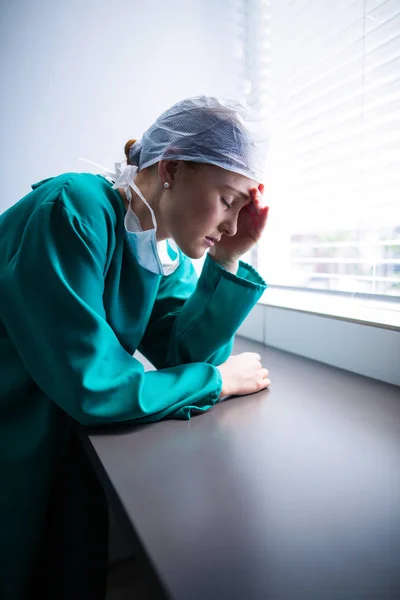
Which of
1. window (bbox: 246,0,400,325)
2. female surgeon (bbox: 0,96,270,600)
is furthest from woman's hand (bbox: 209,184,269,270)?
window (bbox: 246,0,400,325)

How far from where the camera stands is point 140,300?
0.86 metres

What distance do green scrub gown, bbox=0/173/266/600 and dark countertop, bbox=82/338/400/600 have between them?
8cm

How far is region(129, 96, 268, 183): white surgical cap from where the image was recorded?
2.48ft

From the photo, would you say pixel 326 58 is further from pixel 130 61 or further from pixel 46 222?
pixel 46 222

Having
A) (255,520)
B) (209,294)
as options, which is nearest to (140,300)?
(209,294)

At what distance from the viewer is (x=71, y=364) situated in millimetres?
615

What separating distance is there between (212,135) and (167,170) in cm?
11

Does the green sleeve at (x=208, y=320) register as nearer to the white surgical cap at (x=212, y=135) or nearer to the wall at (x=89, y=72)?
the white surgical cap at (x=212, y=135)

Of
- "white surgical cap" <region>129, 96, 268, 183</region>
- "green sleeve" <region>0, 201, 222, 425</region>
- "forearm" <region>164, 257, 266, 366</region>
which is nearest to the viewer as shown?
"green sleeve" <region>0, 201, 222, 425</region>

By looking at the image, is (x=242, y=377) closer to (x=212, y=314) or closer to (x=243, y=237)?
(x=212, y=314)

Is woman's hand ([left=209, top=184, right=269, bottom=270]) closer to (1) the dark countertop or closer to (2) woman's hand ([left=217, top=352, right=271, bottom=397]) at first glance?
(2) woman's hand ([left=217, top=352, right=271, bottom=397])

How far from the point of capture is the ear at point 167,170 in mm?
799

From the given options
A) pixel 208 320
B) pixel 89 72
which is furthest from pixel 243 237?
pixel 89 72

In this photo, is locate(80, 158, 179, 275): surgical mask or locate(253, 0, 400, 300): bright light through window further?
locate(253, 0, 400, 300): bright light through window
